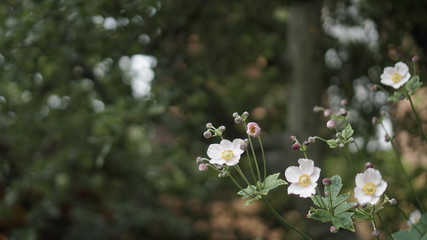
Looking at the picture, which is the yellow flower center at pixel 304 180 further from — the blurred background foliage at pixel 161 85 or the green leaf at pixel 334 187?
the blurred background foliage at pixel 161 85

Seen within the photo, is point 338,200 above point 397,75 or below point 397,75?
below

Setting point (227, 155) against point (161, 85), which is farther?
point (161, 85)

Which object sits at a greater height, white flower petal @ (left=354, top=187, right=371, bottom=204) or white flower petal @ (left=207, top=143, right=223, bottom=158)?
white flower petal @ (left=354, top=187, right=371, bottom=204)

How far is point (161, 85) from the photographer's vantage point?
2119 millimetres

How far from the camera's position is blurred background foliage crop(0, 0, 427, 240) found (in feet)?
6.02

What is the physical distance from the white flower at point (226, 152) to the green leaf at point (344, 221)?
18cm

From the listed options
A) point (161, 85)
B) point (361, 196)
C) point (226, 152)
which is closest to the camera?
point (361, 196)

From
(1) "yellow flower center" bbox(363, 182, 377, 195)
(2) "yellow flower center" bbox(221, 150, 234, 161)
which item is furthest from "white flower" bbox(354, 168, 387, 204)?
(2) "yellow flower center" bbox(221, 150, 234, 161)

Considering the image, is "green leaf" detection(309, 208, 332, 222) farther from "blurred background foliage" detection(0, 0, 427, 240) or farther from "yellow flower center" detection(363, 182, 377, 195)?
"blurred background foliage" detection(0, 0, 427, 240)

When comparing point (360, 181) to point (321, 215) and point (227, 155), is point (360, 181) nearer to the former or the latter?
point (321, 215)

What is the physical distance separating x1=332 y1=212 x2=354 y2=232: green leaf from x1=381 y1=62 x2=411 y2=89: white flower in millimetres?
252

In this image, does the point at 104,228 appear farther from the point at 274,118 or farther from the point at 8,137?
the point at 274,118

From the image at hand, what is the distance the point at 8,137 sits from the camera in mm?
2551

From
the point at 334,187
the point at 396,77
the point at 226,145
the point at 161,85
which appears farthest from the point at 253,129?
the point at 161,85
